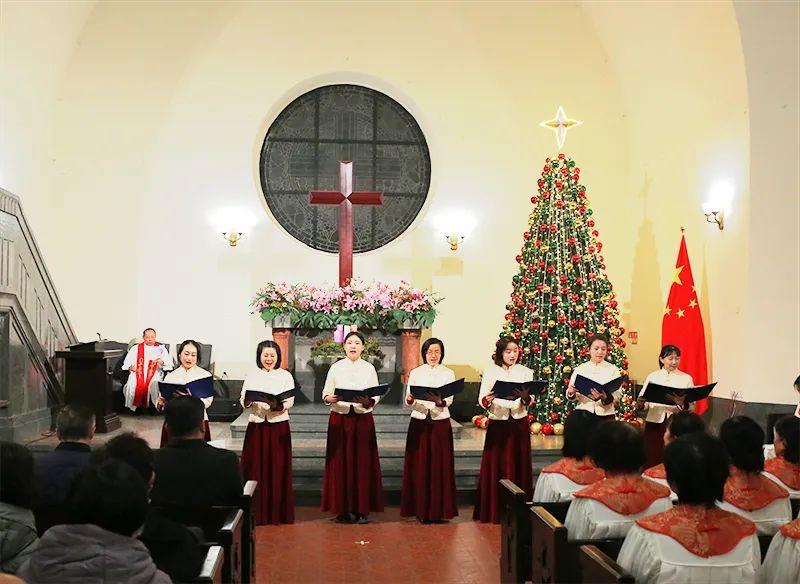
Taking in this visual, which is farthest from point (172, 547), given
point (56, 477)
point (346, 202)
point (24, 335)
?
point (346, 202)

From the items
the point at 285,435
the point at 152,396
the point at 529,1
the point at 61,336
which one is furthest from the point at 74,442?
the point at 529,1

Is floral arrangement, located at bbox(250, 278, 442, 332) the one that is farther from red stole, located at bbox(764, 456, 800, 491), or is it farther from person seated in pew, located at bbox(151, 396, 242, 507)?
red stole, located at bbox(764, 456, 800, 491)

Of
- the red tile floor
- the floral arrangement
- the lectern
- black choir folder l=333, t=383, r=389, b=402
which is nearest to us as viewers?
the red tile floor

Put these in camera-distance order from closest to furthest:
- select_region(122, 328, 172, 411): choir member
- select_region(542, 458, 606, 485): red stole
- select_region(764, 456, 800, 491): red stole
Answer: select_region(764, 456, 800, 491): red stole, select_region(542, 458, 606, 485): red stole, select_region(122, 328, 172, 411): choir member

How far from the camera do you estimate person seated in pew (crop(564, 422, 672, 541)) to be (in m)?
3.99

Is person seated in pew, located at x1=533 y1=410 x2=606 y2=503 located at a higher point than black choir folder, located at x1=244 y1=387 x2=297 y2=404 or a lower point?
lower

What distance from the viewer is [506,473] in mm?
7316

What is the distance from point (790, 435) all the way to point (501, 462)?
3.13m

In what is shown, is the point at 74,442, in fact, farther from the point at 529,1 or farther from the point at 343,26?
the point at 529,1

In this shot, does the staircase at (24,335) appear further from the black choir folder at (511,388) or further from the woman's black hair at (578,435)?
the woman's black hair at (578,435)

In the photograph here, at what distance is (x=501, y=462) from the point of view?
7.36 meters

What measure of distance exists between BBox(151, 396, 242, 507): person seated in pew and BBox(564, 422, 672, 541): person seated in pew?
Result: 1.70 m

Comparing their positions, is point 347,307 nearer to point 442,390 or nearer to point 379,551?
point 442,390

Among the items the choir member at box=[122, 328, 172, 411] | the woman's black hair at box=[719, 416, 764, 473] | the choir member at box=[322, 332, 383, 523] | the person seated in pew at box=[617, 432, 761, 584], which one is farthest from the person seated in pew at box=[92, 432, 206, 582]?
the choir member at box=[122, 328, 172, 411]
